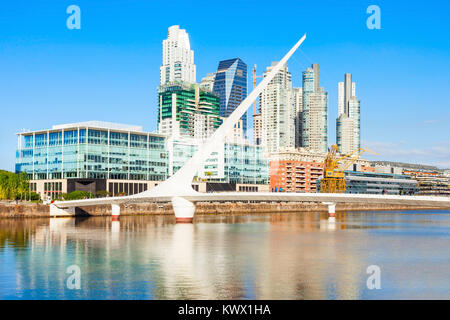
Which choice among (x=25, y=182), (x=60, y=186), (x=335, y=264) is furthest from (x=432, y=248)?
(x=60, y=186)

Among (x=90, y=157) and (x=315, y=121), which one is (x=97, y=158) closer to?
(x=90, y=157)

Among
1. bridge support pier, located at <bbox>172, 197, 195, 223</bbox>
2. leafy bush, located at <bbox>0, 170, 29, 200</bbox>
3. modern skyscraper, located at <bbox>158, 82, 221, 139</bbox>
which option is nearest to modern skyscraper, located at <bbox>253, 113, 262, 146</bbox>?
modern skyscraper, located at <bbox>158, 82, 221, 139</bbox>

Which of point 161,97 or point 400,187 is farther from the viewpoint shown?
point 161,97

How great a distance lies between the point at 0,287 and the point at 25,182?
4496 centimetres

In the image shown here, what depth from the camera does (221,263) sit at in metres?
21.3

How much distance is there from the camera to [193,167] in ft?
143

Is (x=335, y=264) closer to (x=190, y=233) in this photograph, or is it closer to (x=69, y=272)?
(x=69, y=272)

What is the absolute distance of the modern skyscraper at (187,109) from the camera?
14588 cm

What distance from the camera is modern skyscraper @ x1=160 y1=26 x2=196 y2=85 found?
175 meters

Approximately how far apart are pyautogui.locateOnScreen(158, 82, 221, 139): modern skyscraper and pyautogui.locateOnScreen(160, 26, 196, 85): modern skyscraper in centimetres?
2268

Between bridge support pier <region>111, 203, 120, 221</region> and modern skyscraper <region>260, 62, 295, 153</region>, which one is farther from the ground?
modern skyscraper <region>260, 62, 295, 153</region>

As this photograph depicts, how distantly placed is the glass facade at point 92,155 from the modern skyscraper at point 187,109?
70247 mm

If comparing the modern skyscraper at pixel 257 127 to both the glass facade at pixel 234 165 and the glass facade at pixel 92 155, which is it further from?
the glass facade at pixel 92 155

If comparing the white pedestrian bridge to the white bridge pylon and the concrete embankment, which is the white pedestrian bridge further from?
the concrete embankment
